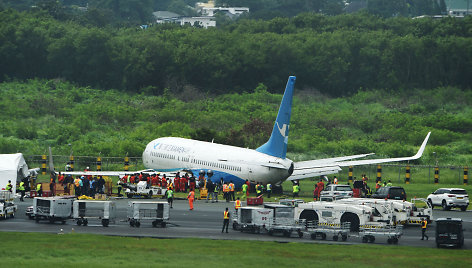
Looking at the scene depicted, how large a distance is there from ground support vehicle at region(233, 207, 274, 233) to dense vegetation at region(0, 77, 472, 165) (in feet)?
139

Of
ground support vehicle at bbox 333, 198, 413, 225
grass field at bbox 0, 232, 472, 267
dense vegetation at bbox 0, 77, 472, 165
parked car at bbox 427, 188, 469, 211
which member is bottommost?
grass field at bbox 0, 232, 472, 267

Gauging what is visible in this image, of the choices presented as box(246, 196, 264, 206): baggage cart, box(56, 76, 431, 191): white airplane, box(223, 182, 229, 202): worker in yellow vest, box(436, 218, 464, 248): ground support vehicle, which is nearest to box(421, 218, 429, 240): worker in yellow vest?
box(436, 218, 464, 248): ground support vehicle

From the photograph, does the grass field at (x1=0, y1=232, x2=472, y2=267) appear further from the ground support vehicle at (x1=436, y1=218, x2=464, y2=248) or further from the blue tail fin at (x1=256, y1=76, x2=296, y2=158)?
the blue tail fin at (x1=256, y1=76, x2=296, y2=158)

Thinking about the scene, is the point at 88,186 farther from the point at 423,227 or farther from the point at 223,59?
the point at 223,59

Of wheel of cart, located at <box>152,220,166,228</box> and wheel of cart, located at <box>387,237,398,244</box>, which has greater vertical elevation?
wheel of cart, located at <box>152,220,166,228</box>

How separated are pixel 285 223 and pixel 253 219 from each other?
190 centimetres

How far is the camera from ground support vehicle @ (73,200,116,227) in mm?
47906

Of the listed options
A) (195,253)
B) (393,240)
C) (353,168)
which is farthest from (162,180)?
(195,253)

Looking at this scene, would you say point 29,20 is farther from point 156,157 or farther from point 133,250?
point 133,250

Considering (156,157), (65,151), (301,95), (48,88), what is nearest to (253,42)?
(301,95)

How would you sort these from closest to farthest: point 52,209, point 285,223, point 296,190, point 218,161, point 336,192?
1. point 285,223
2. point 52,209
3. point 336,192
4. point 296,190
5. point 218,161

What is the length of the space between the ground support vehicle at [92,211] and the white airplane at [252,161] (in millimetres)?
17350

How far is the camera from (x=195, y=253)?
38.9 m

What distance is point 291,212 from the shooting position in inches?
1871
